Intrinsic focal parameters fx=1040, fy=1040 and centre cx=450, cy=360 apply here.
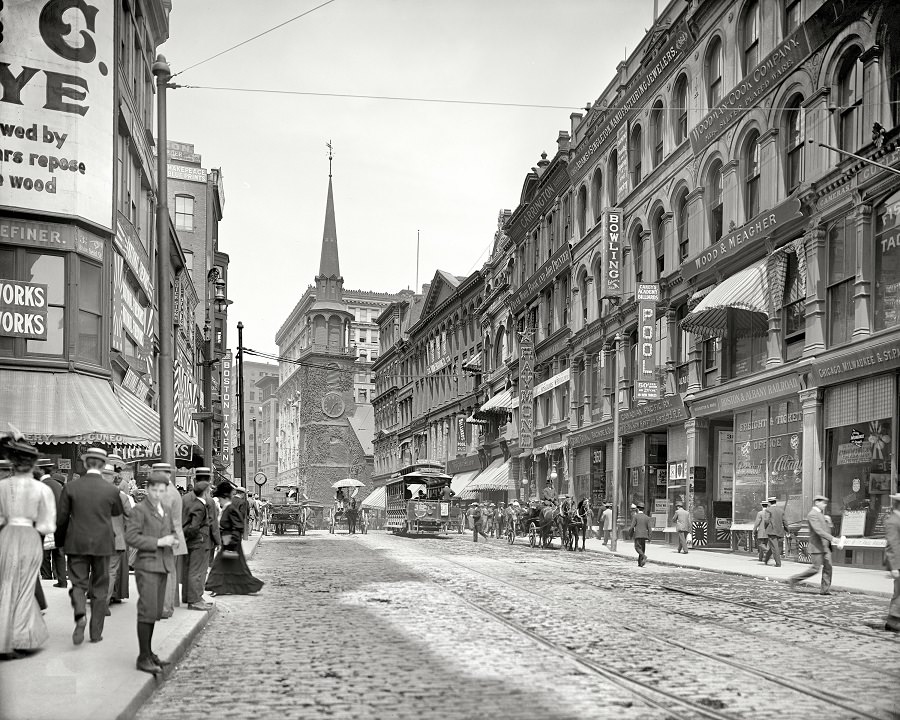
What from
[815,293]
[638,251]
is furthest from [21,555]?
[638,251]

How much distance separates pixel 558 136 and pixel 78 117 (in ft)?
111

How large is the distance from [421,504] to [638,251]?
15.2 metres

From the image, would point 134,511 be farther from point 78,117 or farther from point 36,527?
point 78,117

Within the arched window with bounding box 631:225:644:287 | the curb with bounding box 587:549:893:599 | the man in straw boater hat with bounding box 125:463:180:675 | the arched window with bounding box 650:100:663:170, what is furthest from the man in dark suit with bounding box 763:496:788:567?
the man in straw boater hat with bounding box 125:463:180:675

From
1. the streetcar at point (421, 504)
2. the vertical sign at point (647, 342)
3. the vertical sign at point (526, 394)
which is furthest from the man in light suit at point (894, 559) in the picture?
the vertical sign at point (526, 394)

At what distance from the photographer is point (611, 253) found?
131 ft

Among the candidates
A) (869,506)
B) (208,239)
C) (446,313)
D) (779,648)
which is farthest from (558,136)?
(779,648)

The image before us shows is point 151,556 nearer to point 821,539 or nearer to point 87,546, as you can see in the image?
point 87,546

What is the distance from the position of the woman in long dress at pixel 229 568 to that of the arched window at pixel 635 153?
27551mm

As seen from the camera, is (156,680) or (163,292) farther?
(163,292)

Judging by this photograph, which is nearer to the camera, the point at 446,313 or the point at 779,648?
the point at 779,648

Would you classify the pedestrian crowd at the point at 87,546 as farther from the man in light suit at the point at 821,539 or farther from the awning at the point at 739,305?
the awning at the point at 739,305

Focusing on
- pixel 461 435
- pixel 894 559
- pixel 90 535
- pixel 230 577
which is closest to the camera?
pixel 90 535

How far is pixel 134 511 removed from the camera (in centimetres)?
948
